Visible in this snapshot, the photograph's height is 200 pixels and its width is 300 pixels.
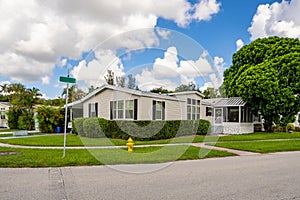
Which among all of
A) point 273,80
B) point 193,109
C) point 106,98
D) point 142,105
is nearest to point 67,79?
point 142,105

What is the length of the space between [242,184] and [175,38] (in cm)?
447

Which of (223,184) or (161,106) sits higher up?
(161,106)

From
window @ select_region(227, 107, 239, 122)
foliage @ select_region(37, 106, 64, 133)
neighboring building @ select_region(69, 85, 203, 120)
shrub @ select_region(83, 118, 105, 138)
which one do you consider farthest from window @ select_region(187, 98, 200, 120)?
foliage @ select_region(37, 106, 64, 133)

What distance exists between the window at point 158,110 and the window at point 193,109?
175 cm

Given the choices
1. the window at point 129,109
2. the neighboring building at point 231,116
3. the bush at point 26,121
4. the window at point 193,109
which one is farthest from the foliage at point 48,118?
the neighboring building at point 231,116

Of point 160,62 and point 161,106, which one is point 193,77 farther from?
point 161,106

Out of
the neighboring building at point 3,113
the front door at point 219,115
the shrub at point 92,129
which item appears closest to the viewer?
the shrub at point 92,129

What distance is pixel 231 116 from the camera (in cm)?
2464

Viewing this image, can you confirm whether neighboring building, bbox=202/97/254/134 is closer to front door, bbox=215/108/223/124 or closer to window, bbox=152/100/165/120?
front door, bbox=215/108/223/124

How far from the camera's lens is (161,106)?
1716cm

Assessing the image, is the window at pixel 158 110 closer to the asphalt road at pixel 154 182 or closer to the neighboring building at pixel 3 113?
the asphalt road at pixel 154 182

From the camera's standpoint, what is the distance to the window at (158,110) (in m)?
17.1

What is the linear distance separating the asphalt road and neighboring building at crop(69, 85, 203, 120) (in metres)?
8.71

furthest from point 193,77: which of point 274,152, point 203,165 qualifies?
point 274,152
